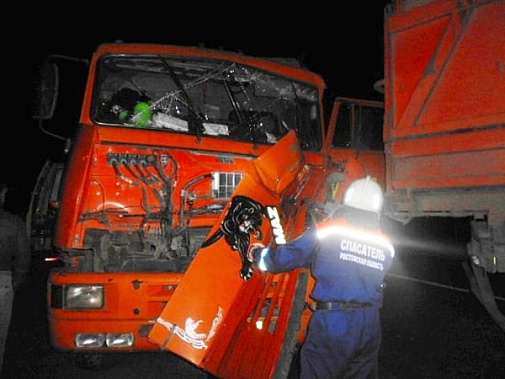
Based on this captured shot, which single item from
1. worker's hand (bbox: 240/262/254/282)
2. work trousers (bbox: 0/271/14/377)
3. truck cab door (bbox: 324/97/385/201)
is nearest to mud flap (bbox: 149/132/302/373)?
worker's hand (bbox: 240/262/254/282)

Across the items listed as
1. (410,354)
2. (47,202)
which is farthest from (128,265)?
(47,202)

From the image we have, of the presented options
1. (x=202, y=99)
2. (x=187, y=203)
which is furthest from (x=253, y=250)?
(x=202, y=99)

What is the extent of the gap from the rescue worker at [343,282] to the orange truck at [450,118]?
134cm

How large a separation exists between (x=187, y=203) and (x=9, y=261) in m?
1.42

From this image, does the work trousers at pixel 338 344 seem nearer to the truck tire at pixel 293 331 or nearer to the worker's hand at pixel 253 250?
the truck tire at pixel 293 331

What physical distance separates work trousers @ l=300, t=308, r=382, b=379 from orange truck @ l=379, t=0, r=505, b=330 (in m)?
1.60

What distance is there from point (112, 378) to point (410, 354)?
2.66 m

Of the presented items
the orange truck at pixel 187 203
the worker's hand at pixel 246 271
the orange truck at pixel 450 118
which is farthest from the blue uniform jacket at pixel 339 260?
the orange truck at pixel 450 118

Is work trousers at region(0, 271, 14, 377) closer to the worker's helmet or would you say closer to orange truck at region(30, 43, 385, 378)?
orange truck at region(30, 43, 385, 378)

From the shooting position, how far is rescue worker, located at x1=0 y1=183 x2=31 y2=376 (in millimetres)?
→ 3615

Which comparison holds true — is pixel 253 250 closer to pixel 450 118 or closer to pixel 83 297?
pixel 83 297

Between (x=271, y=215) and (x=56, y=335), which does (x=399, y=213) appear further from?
(x=56, y=335)

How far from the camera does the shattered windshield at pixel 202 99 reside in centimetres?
444

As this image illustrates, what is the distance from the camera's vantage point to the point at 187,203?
4.18 metres
